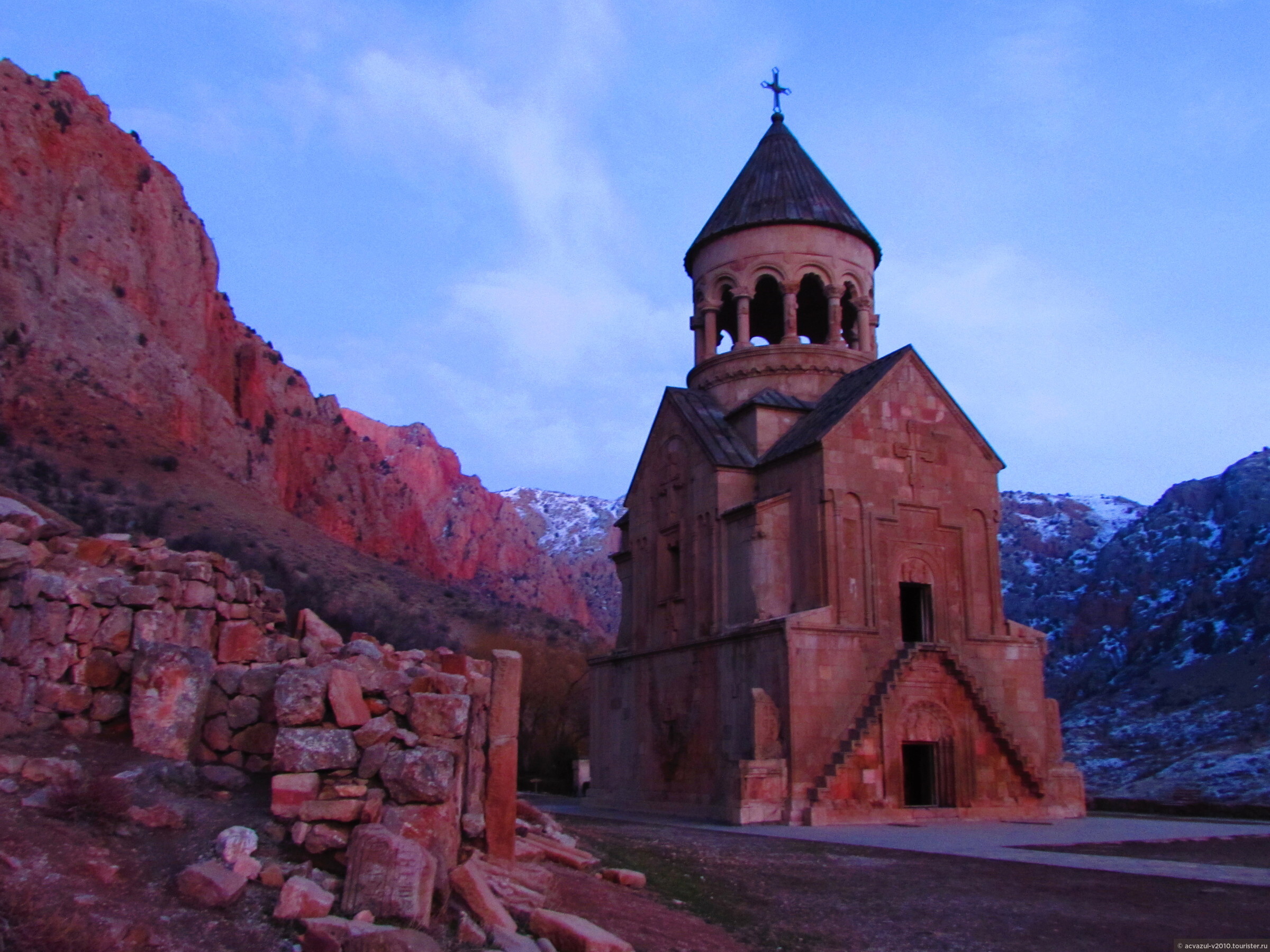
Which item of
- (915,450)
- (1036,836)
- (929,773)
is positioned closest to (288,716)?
(1036,836)

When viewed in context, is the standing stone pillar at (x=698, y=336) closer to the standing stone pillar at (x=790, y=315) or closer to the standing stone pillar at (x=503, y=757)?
the standing stone pillar at (x=790, y=315)

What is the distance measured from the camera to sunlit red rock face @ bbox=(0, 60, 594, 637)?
41312 millimetres

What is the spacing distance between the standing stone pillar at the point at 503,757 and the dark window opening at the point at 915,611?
1150cm

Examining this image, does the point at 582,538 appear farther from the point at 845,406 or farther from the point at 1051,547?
the point at 845,406

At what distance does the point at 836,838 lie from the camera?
13.2 meters

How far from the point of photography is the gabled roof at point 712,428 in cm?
1953

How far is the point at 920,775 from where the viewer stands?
18.2 m

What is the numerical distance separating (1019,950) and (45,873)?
5059 mm

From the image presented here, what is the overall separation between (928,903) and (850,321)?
52.8ft

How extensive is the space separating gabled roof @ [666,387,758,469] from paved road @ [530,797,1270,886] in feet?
20.4

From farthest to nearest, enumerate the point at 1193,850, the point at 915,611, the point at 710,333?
the point at 710,333 → the point at 915,611 → the point at 1193,850

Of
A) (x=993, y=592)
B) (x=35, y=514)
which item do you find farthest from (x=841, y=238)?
(x=35, y=514)

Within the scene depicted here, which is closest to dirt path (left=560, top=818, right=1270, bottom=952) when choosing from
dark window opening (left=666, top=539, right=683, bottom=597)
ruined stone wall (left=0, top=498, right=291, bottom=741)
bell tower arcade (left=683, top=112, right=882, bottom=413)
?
ruined stone wall (left=0, top=498, right=291, bottom=741)

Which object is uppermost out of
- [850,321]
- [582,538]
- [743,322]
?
[582,538]
